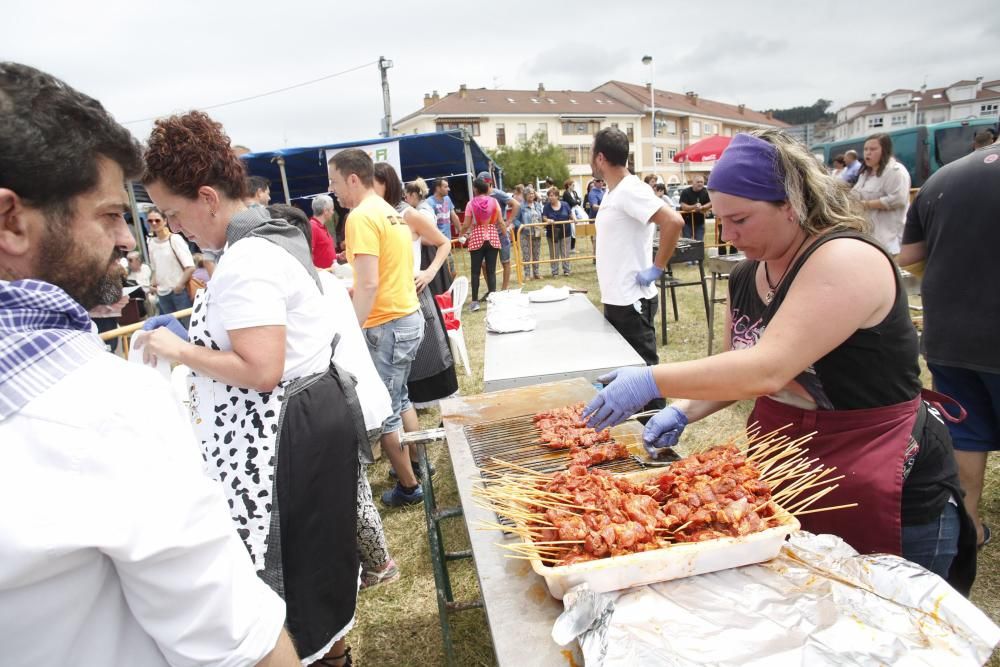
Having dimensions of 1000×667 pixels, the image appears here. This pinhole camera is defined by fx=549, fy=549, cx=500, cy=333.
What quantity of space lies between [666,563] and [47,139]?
5.44ft

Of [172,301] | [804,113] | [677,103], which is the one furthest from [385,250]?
[804,113]

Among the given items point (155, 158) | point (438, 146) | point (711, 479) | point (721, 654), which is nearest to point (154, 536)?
point (721, 654)

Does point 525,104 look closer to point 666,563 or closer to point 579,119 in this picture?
point 579,119

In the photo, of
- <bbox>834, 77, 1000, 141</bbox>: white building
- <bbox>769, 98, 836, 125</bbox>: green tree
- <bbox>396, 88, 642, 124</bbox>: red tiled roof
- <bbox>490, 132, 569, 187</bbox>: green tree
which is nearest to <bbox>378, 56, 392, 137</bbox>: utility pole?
<bbox>490, 132, 569, 187</bbox>: green tree

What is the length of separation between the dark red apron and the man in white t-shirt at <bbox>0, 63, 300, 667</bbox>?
5.97 ft

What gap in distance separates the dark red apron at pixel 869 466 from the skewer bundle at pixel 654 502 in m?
0.07

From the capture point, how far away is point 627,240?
4.68 metres

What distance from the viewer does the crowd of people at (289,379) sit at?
866mm

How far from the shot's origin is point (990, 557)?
336cm

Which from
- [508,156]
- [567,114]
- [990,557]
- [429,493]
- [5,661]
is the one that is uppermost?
[567,114]

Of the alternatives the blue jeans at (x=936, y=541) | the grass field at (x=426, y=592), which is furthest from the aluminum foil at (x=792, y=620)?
the grass field at (x=426, y=592)

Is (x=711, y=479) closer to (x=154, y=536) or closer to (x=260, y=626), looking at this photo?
(x=260, y=626)

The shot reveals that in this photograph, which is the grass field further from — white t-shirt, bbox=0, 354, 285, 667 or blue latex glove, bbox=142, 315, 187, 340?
white t-shirt, bbox=0, 354, 285, 667

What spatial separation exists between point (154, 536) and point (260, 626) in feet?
1.02
